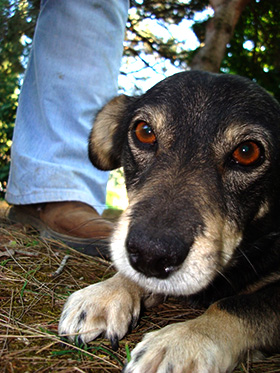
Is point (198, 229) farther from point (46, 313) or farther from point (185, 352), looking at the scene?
point (46, 313)

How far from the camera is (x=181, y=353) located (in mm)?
1525

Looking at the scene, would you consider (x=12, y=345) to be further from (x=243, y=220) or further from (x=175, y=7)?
(x=175, y=7)

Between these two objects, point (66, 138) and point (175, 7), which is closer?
point (66, 138)

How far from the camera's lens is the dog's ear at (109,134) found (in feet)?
10.3

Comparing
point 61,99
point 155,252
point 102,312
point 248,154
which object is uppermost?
point 248,154

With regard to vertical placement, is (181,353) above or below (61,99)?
below

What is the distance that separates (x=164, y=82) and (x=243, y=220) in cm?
106

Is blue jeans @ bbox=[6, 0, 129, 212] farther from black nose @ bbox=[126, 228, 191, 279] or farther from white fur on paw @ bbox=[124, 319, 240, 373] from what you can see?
white fur on paw @ bbox=[124, 319, 240, 373]

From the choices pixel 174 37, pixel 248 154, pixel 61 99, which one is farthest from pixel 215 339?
pixel 174 37

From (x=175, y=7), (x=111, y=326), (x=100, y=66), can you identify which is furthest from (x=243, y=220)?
(x=175, y=7)

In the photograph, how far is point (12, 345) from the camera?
154 cm

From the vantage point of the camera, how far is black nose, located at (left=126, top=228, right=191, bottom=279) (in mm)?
1517

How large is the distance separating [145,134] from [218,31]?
2.75m

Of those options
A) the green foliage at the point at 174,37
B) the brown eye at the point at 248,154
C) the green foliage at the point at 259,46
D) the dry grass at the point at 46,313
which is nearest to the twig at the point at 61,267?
the dry grass at the point at 46,313
